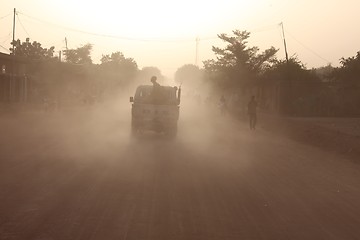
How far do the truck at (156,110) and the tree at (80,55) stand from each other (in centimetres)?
8120

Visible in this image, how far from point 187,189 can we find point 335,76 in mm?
34131

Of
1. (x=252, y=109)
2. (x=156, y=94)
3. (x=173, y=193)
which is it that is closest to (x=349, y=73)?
(x=252, y=109)

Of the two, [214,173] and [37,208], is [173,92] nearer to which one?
[214,173]

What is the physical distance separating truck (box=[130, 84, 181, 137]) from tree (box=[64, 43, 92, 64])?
8120 centimetres

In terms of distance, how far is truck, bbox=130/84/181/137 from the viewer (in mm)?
24375

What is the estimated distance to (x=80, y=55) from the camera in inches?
4281

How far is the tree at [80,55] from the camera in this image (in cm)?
10506

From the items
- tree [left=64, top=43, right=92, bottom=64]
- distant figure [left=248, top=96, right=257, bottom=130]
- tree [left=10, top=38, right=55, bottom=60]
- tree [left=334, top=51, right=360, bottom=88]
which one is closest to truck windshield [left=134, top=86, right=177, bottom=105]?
distant figure [left=248, top=96, right=257, bottom=130]

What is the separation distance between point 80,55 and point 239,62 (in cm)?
5624

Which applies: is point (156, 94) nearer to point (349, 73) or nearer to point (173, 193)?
point (173, 193)

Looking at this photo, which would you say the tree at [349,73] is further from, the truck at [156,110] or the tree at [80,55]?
the tree at [80,55]

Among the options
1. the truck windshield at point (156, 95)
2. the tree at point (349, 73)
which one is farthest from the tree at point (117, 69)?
the truck windshield at point (156, 95)

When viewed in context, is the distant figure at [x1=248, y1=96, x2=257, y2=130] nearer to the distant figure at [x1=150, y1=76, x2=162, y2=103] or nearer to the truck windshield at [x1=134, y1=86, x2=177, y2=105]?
the truck windshield at [x1=134, y1=86, x2=177, y2=105]

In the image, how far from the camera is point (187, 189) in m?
11.2
